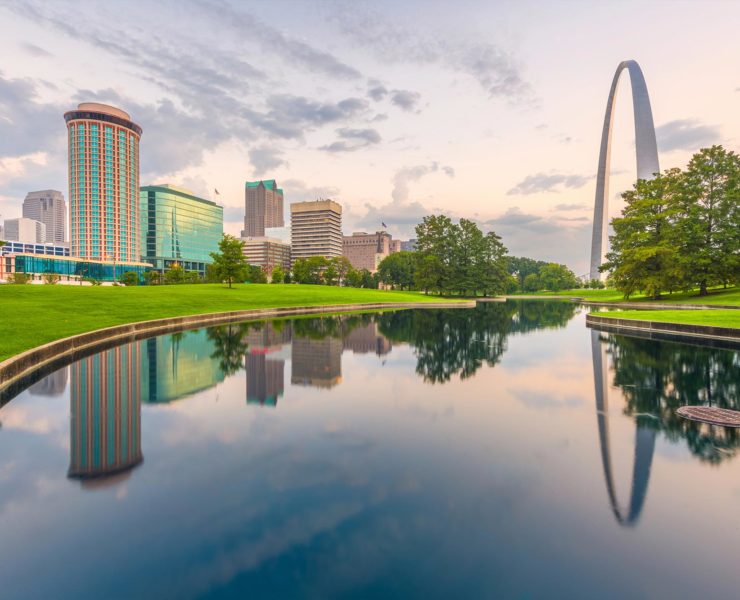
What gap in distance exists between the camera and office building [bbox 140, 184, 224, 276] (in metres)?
170

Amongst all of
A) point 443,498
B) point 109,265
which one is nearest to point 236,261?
point 443,498

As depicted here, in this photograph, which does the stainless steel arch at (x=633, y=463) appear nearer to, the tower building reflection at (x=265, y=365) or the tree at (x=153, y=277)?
the tower building reflection at (x=265, y=365)

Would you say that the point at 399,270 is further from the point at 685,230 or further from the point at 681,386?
the point at 681,386

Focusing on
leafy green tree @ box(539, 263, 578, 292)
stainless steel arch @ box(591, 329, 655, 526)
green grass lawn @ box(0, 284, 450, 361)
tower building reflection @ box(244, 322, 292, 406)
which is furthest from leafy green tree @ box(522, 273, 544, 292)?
stainless steel arch @ box(591, 329, 655, 526)

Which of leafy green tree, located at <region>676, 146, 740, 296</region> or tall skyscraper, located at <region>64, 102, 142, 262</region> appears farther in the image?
tall skyscraper, located at <region>64, 102, 142, 262</region>

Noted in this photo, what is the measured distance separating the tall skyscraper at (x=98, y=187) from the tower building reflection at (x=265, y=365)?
537 feet

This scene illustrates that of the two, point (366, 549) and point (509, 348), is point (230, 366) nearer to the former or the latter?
point (366, 549)

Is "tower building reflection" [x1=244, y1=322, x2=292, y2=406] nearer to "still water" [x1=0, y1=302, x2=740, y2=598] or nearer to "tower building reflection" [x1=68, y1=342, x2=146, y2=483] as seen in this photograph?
"still water" [x1=0, y1=302, x2=740, y2=598]

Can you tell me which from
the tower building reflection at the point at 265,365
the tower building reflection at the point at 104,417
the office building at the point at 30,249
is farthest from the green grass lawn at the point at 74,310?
the office building at the point at 30,249

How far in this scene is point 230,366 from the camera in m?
14.5

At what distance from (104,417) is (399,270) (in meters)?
117

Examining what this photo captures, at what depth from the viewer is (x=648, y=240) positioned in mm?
48125

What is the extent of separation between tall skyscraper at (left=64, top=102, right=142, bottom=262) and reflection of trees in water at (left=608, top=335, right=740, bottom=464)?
588ft

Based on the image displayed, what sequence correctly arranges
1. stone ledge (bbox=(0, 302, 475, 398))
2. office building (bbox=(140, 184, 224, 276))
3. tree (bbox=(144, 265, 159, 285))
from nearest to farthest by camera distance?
stone ledge (bbox=(0, 302, 475, 398)), tree (bbox=(144, 265, 159, 285)), office building (bbox=(140, 184, 224, 276))
